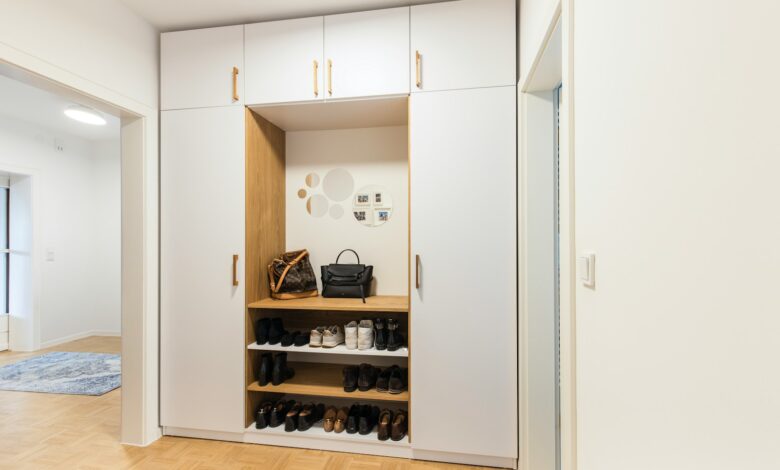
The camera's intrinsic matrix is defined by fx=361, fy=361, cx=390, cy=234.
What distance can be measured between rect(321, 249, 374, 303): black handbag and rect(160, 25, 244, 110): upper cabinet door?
121 centimetres

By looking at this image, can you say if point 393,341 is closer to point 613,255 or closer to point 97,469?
point 613,255

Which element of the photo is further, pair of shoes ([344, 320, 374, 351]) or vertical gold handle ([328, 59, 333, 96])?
pair of shoes ([344, 320, 374, 351])

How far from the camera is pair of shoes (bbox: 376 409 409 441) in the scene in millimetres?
2080

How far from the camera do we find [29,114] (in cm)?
381

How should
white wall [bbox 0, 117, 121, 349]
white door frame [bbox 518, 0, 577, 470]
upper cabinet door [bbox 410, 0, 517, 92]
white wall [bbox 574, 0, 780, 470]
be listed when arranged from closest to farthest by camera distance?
white wall [bbox 574, 0, 780, 470] < white door frame [bbox 518, 0, 577, 470] < upper cabinet door [bbox 410, 0, 517, 92] < white wall [bbox 0, 117, 121, 349]

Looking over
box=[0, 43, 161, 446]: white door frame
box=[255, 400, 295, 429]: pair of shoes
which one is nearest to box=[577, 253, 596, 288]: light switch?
box=[255, 400, 295, 429]: pair of shoes

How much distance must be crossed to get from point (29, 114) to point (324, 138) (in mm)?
3566

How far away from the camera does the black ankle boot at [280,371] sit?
7.29ft

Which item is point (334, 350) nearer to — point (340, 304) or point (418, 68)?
point (340, 304)

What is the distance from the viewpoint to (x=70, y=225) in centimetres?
455

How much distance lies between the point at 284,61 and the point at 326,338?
5.53 feet

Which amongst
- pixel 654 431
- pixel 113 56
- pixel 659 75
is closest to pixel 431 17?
A: pixel 659 75

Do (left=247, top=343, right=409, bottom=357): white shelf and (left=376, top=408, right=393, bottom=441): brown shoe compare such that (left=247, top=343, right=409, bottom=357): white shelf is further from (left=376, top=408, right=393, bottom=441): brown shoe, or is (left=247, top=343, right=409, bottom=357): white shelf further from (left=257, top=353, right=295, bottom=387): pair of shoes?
(left=376, top=408, right=393, bottom=441): brown shoe

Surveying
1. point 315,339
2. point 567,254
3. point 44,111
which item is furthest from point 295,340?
point 44,111
